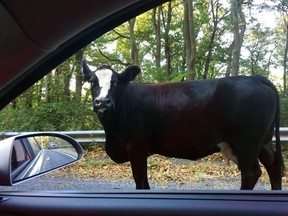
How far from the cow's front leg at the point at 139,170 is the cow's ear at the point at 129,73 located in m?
0.62

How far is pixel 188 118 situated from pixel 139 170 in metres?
0.56

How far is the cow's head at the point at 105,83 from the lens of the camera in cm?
284

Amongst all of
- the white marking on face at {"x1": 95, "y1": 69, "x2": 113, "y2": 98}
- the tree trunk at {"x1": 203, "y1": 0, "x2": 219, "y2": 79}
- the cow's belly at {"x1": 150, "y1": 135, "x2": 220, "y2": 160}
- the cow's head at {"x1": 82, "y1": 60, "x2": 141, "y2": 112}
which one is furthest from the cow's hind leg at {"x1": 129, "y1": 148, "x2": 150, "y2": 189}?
the tree trunk at {"x1": 203, "y1": 0, "x2": 219, "y2": 79}

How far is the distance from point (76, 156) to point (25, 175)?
0.47 metres

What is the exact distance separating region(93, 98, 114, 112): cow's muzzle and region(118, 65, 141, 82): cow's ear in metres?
0.32

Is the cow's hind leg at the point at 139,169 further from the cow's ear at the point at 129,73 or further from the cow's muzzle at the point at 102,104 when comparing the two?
the cow's ear at the point at 129,73

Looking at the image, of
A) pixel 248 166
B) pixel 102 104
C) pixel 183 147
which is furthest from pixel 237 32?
pixel 102 104

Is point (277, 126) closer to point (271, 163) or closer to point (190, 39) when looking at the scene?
point (271, 163)

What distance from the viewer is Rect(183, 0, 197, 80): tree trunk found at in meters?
3.57

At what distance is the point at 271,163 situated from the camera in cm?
297

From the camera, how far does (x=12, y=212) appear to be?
4.60ft

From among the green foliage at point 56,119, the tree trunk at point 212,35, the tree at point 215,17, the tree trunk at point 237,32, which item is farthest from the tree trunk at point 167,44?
the green foliage at point 56,119

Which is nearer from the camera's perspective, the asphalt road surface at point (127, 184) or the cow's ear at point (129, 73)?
the asphalt road surface at point (127, 184)

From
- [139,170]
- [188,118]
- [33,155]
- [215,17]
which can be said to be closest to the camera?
[33,155]
